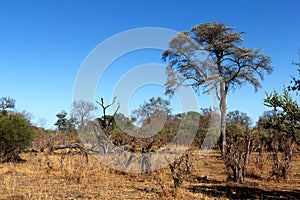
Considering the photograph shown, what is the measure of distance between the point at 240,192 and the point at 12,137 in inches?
472

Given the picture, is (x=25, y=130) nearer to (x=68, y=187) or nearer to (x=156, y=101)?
(x=68, y=187)

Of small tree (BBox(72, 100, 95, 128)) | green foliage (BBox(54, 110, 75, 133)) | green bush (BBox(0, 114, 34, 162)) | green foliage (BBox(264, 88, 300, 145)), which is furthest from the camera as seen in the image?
green foliage (BBox(54, 110, 75, 133))

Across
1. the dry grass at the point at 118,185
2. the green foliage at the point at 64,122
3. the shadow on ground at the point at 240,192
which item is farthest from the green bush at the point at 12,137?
the green foliage at the point at 64,122

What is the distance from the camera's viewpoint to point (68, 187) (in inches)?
341

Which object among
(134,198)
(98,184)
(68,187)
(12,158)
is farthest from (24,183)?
(12,158)

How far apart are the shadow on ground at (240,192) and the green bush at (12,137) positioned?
10.6 m

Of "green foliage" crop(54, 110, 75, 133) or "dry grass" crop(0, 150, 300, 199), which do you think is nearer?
"dry grass" crop(0, 150, 300, 199)

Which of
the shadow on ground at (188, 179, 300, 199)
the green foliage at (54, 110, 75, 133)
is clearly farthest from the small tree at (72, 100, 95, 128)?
the shadow on ground at (188, 179, 300, 199)

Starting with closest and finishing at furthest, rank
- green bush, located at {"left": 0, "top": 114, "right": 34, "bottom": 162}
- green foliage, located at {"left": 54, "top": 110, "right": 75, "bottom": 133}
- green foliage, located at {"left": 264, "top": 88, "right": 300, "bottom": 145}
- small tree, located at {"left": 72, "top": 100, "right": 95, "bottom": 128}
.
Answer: green foliage, located at {"left": 264, "top": 88, "right": 300, "bottom": 145} < green bush, located at {"left": 0, "top": 114, "right": 34, "bottom": 162} < small tree, located at {"left": 72, "top": 100, "right": 95, "bottom": 128} < green foliage, located at {"left": 54, "top": 110, "right": 75, "bottom": 133}

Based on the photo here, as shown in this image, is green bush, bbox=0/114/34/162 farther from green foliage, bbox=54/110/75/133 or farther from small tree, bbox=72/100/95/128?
green foliage, bbox=54/110/75/133

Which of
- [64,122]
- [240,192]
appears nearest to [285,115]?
[240,192]

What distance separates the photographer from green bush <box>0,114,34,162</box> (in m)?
15.4

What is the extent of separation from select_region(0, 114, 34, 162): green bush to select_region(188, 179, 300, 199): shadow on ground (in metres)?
10.6

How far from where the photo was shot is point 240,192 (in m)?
8.43
